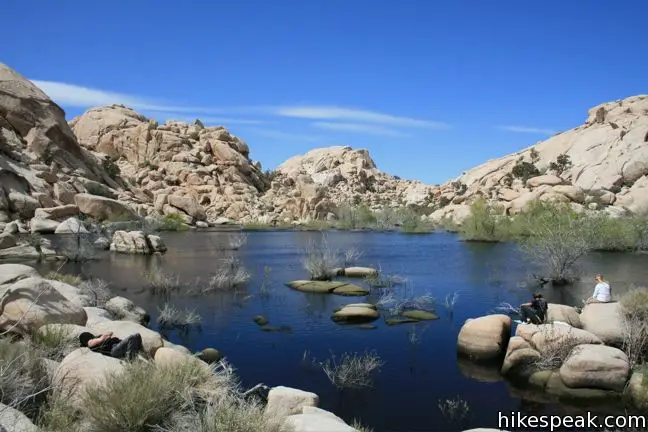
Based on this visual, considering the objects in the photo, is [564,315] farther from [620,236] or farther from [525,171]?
[525,171]

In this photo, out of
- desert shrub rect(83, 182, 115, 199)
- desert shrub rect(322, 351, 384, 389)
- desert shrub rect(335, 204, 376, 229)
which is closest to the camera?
desert shrub rect(322, 351, 384, 389)

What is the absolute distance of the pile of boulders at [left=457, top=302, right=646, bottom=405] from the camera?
1018 centimetres

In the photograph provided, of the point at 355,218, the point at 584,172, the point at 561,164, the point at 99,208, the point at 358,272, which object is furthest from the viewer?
the point at 561,164

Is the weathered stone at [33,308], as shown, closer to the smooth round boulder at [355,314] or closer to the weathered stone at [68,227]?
the smooth round boulder at [355,314]

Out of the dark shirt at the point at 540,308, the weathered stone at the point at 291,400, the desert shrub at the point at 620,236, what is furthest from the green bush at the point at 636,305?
the desert shrub at the point at 620,236

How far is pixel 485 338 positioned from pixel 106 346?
8.46 meters

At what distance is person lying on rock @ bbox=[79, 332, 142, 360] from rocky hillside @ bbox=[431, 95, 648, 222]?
4913cm

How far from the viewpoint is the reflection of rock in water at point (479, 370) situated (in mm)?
11352

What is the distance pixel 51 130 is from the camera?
59188 mm

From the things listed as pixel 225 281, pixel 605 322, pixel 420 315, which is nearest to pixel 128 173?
pixel 225 281

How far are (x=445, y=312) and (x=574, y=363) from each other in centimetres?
709

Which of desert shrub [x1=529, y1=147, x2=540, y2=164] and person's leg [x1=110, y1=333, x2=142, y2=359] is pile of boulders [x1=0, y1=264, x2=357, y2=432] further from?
desert shrub [x1=529, y1=147, x2=540, y2=164]

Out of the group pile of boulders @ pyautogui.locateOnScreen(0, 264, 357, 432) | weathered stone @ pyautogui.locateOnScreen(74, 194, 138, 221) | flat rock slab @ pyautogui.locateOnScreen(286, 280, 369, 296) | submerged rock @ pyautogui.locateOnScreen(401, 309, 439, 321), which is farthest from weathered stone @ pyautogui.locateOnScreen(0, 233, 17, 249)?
submerged rock @ pyautogui.locateOnScreen(401, 309, 439, 321)

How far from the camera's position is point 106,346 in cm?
947
